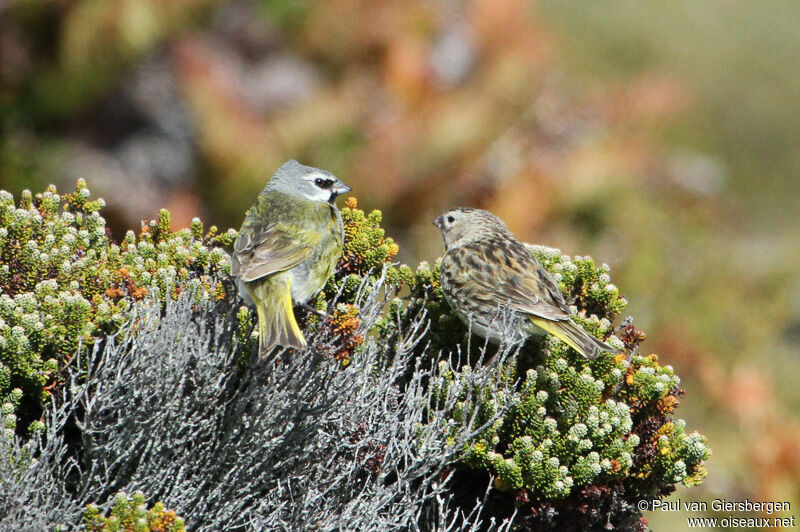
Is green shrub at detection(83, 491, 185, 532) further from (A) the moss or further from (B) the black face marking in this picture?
(B) the black face marking

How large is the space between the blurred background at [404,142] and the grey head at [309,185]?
3.69 m

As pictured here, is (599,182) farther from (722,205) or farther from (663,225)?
(722,205)

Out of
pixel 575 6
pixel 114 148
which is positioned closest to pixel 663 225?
pixel 114 148

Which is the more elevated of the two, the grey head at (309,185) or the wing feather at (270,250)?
the grey head at (309,185)

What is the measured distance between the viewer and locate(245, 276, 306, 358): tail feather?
4.28m

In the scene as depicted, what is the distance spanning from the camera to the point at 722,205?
53.7ft

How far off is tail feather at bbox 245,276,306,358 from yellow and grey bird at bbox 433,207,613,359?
0.94 m

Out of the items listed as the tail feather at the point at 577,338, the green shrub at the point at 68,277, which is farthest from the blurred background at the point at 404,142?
the tail feather at the point at 577,338

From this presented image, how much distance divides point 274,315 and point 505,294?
129 cm

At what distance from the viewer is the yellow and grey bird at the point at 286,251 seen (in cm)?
448

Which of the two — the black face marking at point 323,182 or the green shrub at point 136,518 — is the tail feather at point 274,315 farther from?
the black face marking at point 323,182

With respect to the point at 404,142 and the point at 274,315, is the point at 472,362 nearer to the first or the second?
the point at 274,315

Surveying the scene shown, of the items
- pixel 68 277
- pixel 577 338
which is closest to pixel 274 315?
pixel 68 277

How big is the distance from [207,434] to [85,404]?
0.57 meters
